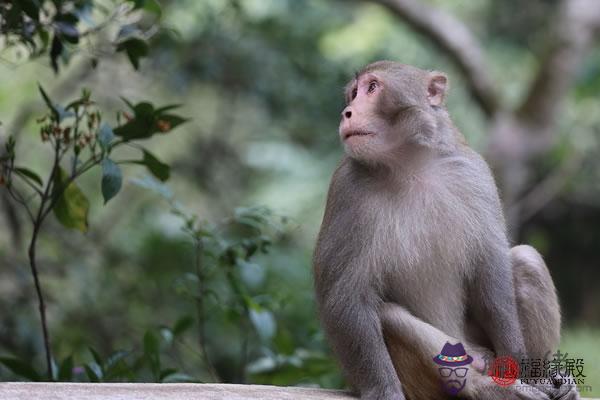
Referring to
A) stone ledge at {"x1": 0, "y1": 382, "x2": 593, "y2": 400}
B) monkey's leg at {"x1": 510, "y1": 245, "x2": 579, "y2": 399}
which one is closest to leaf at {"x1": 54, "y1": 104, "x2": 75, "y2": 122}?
stone ledge at {"x1": 0, "y1": 382, "x2": 593, "y2": 400}

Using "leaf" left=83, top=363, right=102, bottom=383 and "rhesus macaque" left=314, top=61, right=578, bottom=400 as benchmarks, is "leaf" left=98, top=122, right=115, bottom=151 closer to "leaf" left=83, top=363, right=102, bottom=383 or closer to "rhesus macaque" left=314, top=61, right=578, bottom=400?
"rhesus macaque" left=314, top=61, right=578, bottom=400

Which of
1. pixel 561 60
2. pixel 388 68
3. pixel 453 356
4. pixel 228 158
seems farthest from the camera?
pixel 228 158

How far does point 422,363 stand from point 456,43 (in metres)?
6.43

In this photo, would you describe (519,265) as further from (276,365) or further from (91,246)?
(91,246)

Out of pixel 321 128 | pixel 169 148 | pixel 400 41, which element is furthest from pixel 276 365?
pixel 400 41

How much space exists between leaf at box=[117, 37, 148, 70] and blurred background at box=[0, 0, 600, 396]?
41 mm

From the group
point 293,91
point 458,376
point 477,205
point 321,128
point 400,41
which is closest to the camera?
point 458,376

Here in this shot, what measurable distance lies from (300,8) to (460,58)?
5.77 feet

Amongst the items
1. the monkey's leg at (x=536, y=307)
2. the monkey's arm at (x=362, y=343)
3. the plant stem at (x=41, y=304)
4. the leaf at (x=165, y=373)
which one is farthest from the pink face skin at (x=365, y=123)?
the leaf at (x=165, y=373)

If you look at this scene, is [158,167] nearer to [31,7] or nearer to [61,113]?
[61,113]

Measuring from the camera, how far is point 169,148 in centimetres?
951

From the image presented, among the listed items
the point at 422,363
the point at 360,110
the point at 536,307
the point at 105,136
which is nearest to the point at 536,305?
the point at 536,307

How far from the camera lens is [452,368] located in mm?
3539

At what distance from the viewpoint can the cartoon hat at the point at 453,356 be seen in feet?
11.5
